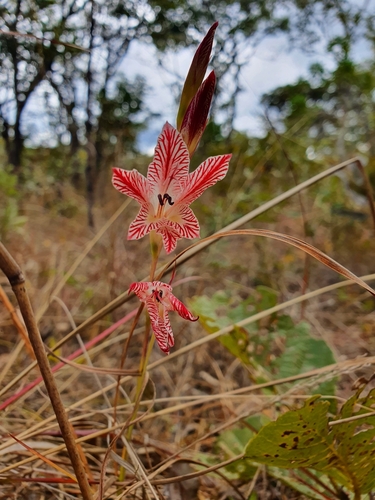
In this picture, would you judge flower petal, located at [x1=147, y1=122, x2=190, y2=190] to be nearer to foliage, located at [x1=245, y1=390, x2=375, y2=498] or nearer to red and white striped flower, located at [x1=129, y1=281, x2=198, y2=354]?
red and white striped flower, located at [x1=129, y1=281, x2=198, y2=354]

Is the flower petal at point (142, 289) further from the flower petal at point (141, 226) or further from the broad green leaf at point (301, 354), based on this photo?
the broad green leaf at point (301, 354)

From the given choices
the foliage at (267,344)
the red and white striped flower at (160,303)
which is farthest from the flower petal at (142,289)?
the foliage at (267,344)

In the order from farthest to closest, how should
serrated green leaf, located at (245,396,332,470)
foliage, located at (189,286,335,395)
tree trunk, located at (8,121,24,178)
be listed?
tree trunk, located at (8,121,24,178), foliage, located at (189,286,335,395), serrated green leaf, located at (245,396,332,470)

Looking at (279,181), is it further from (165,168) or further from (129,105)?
(129,105)

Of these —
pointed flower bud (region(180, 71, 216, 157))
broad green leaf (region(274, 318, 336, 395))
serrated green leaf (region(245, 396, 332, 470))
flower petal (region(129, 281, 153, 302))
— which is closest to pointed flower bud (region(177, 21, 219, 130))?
pointed flower bud (region(180, 71, 216, 157))

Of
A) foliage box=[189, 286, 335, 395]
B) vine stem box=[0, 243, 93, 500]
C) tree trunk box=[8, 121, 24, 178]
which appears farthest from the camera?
tree trunk box=[8, 121, 24, 178]

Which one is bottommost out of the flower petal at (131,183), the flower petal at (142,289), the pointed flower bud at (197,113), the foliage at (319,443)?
the foliage at (319,443)

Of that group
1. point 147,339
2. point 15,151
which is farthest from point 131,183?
point 15,151
